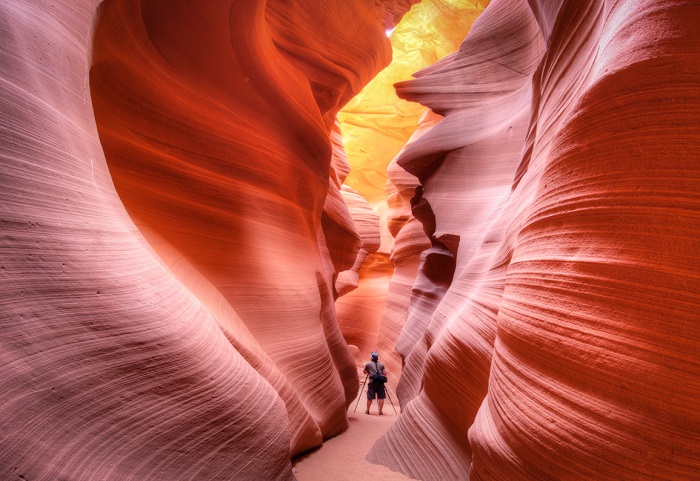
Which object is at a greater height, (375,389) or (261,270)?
(261,270)

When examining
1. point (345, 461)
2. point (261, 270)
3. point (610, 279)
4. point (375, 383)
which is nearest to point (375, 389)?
point (375, 383)

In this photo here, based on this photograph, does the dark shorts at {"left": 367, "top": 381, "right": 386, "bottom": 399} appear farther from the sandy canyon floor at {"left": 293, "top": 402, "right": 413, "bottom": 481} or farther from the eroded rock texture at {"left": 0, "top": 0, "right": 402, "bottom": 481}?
the eroded rock texture at {"left": 0, "top": 0, "right": 402, "bottom": 481}

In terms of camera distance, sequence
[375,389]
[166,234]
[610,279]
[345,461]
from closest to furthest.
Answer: [610,279] → [166,234] → [345,461] → [375,389]

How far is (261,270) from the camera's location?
149 inches

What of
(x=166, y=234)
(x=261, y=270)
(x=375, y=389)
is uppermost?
(x=166, y=234)

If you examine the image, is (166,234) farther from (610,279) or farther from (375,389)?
(375,389)

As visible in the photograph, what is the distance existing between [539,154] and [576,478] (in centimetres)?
199

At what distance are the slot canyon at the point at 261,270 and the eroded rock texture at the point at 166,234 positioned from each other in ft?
0.04

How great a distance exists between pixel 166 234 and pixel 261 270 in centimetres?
90

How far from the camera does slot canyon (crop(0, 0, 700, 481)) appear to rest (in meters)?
1.27

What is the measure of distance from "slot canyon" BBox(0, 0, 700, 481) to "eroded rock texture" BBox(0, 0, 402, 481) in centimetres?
1

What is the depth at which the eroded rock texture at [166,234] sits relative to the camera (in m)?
1.41

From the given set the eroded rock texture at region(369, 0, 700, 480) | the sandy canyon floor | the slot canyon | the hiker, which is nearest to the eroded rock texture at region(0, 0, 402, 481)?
the slot canyon

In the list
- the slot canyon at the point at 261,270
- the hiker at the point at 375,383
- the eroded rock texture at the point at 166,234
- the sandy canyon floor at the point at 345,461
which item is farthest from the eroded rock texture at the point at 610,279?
the hiker at the point at 375,383
